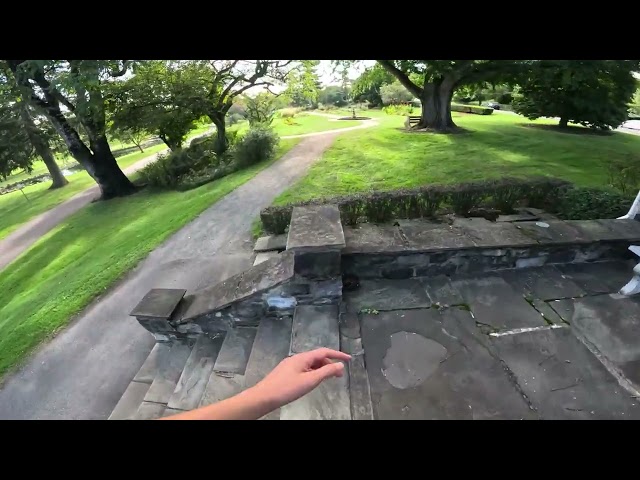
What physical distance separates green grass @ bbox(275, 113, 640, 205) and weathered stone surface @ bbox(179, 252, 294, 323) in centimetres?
521

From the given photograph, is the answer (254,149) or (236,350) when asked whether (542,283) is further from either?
(254,149)

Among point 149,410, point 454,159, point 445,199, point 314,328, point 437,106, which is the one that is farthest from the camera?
point 437,106

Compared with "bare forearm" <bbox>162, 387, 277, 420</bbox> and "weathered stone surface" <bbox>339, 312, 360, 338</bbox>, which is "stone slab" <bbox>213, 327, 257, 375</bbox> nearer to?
"weathered stone surface" <bbox>339, 312, 360, 338</bbox>

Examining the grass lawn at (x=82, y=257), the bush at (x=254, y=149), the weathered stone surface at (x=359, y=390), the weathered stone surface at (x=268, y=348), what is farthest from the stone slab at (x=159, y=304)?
the bush at (x=254, y=149)

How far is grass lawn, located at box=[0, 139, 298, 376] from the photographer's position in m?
5.76

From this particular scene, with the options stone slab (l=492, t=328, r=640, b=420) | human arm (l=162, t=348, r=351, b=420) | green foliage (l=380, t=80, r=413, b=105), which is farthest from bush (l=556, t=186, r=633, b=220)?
green foliage (l=380, t=80, r=413, b=105)

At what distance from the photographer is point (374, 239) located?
3.89 m

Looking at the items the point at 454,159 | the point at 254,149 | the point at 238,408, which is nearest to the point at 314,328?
the point at 238,408

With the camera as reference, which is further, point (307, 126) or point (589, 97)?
point (307, 126)

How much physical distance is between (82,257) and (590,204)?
12.5m

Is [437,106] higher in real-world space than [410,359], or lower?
higher

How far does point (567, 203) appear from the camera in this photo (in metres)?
6.09

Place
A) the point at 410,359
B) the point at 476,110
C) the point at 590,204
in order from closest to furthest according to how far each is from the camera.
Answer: the point at 410,359, the point at 590,204, the point at 476,110

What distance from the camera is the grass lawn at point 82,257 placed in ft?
18.9
